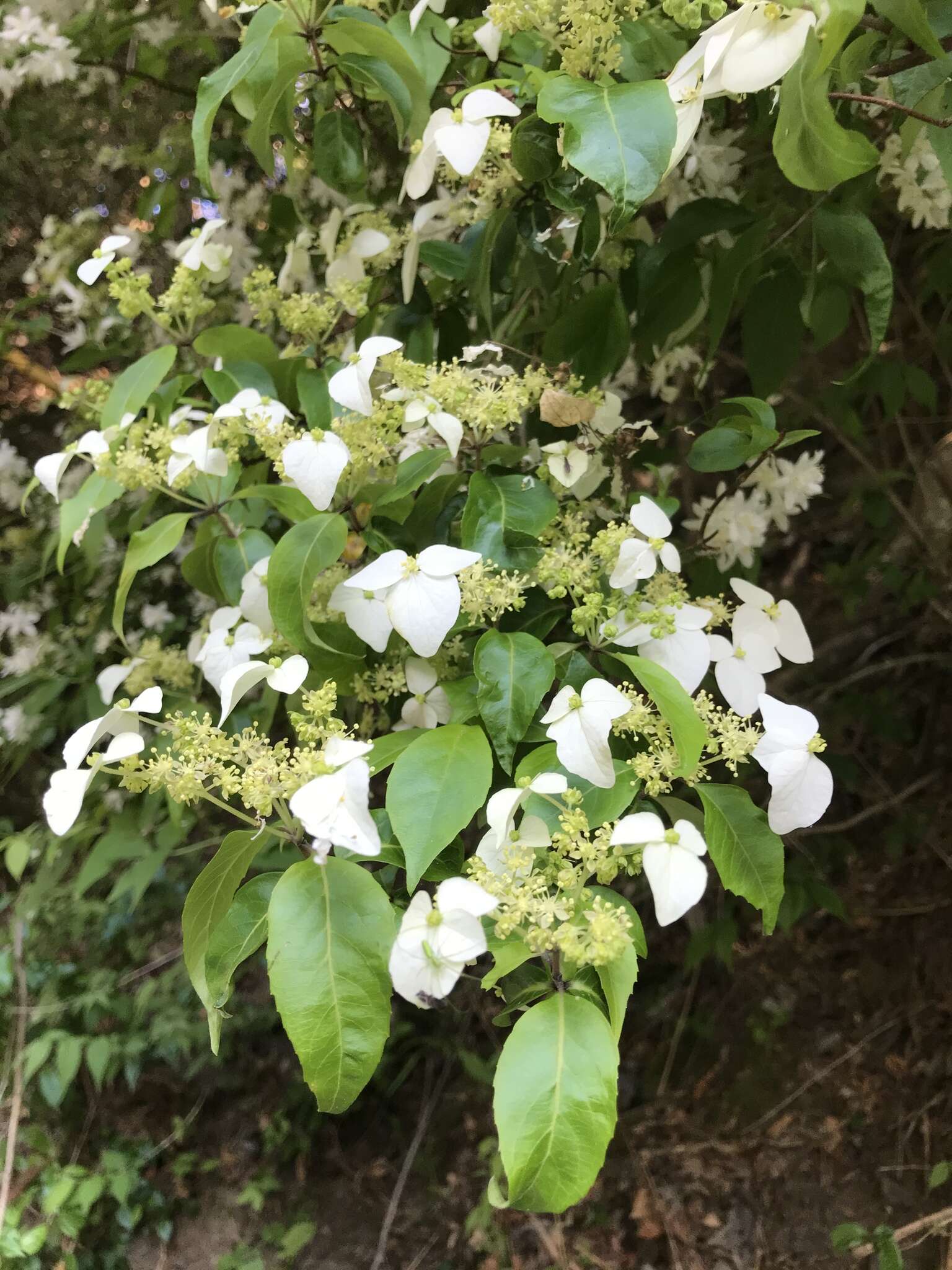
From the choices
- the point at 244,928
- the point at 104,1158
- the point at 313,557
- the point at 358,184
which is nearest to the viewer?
the point at 244,928

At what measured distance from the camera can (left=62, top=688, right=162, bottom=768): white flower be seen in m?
0.50

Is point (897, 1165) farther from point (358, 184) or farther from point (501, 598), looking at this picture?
point (358, 184)

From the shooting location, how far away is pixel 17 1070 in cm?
143

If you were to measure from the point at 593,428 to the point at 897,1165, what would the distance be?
1.32 m

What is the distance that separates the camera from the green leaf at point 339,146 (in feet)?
2.31

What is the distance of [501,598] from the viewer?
21.0 inches

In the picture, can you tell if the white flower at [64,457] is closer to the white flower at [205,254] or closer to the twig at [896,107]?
the white flower at [205,254]

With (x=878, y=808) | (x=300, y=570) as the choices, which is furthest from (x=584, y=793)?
(x=878, y=808)

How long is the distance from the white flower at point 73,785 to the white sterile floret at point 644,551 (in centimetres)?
33

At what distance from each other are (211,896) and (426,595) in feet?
0.77

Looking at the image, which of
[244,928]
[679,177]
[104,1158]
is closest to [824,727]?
[679,177]

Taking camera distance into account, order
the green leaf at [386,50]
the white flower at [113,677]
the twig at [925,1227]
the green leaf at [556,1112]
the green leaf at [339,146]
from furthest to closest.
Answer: the twig at [925,1227]
the white flower at [113,677]
the green leaf at [339,146]
the green leaf at [386,50]
the green leaf at [556,1112]

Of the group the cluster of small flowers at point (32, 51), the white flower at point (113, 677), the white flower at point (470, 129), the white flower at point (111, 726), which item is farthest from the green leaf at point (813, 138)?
the cluster of small flowers at point (32, 51)

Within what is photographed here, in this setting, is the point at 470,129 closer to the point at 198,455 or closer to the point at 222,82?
the point at 222,82
